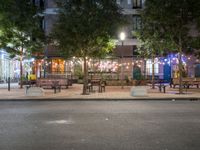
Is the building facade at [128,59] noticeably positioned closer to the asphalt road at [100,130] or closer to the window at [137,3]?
the window at [137,3]

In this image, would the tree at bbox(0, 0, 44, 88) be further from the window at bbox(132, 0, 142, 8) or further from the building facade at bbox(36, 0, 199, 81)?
the window at bbox(132, 0, 142, 8)

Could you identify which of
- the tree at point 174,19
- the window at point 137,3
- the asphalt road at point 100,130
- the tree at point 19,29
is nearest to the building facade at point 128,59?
the window at point 137,3

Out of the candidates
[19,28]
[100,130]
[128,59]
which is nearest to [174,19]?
[19,28]

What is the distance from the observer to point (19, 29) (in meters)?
37.2

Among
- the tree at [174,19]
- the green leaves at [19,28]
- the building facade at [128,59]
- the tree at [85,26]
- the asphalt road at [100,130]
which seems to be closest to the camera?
the asphalt road at [100,130]

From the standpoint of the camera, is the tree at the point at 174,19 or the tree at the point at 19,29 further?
the tree at the point at 19,29

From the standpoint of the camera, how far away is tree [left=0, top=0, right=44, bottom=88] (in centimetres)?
3644

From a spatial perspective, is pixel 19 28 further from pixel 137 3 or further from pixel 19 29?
pixel 137 3

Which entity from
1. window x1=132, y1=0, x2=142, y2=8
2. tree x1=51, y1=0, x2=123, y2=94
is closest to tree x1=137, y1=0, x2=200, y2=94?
tree x1=51, y1=0, x2=123, y2=94

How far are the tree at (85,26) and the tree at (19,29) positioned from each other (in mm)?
8197

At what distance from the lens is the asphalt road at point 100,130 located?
9805mm

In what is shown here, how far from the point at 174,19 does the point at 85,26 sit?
5.97m

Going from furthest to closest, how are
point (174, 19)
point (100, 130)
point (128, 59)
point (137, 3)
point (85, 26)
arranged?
point (137, 3), point (128, 59), point (174, 19), point (85, 26), point (100, 130)

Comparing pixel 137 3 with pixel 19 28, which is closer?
pixel 19 28
